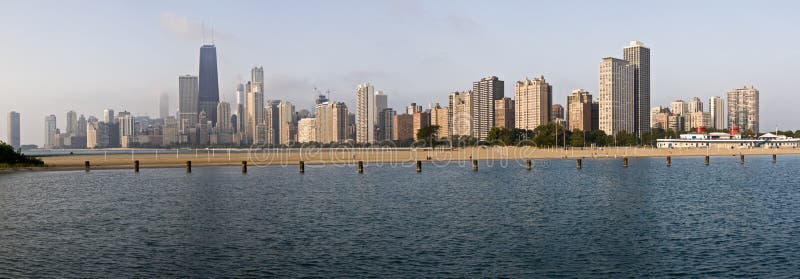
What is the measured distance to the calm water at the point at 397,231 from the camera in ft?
80.7

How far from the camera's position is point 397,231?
1304 inches

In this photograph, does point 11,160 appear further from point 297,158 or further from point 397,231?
point 397,231

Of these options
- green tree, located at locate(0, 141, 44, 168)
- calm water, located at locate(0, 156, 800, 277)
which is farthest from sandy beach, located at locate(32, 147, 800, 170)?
calm water, located at locate(0, 156, 800, 277)

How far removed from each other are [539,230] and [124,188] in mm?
42366

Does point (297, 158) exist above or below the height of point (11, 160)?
below

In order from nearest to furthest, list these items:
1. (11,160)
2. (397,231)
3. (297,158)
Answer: (397,231)
(11,160)
(297,158)

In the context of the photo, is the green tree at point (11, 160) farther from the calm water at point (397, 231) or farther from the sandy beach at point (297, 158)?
the calm water at point (397, 231)

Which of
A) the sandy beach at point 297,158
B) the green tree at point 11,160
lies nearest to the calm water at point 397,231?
the green tree at point 11,160

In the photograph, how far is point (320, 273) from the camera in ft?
76.9

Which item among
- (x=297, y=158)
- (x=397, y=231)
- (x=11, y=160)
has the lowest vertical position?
(x=397, y=231)

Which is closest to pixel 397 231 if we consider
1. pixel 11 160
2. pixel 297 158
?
pixel 11 160

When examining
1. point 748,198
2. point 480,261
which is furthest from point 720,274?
point 748,198

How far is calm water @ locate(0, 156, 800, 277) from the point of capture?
2459 cm

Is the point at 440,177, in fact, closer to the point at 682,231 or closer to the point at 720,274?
the point at 682,231
